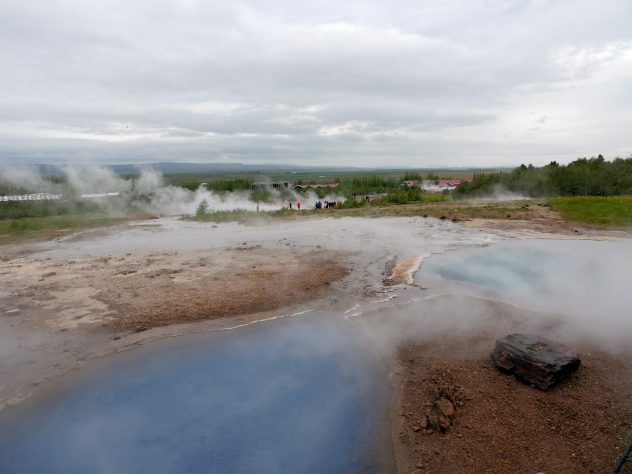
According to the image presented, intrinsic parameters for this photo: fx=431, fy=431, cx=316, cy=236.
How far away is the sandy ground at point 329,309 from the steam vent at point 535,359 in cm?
17

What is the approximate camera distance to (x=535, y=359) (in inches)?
269

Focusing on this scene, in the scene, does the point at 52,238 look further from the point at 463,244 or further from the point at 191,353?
the point at 463,244

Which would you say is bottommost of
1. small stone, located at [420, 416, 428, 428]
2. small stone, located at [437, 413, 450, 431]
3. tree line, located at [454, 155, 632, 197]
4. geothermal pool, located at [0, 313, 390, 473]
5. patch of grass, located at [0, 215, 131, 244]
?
patch of grass, located at [0, 215, 131, 244]

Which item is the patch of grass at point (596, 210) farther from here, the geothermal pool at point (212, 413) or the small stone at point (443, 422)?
the small stone at point (443, 422)

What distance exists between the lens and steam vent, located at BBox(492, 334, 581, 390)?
6.67 m

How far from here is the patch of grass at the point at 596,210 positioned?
22358mm

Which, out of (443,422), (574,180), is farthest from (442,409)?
(574,180)

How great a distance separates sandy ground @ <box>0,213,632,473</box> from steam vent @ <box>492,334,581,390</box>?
168 millimetres

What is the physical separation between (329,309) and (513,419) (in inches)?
204

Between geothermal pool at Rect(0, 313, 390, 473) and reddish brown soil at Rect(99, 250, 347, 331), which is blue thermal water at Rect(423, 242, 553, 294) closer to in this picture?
reddish brown soil at Rect(99, 250, 347, 331)

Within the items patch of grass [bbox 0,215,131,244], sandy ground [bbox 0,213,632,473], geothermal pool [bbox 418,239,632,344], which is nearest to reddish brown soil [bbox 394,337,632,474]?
sandy ground [bbox 0,213,632,473]

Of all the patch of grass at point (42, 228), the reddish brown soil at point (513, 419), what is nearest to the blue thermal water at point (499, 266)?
the reddish brown soil at point (513, 419)

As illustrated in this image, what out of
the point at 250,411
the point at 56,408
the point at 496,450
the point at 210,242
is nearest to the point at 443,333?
the point at 496,450

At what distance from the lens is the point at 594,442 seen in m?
5.47
